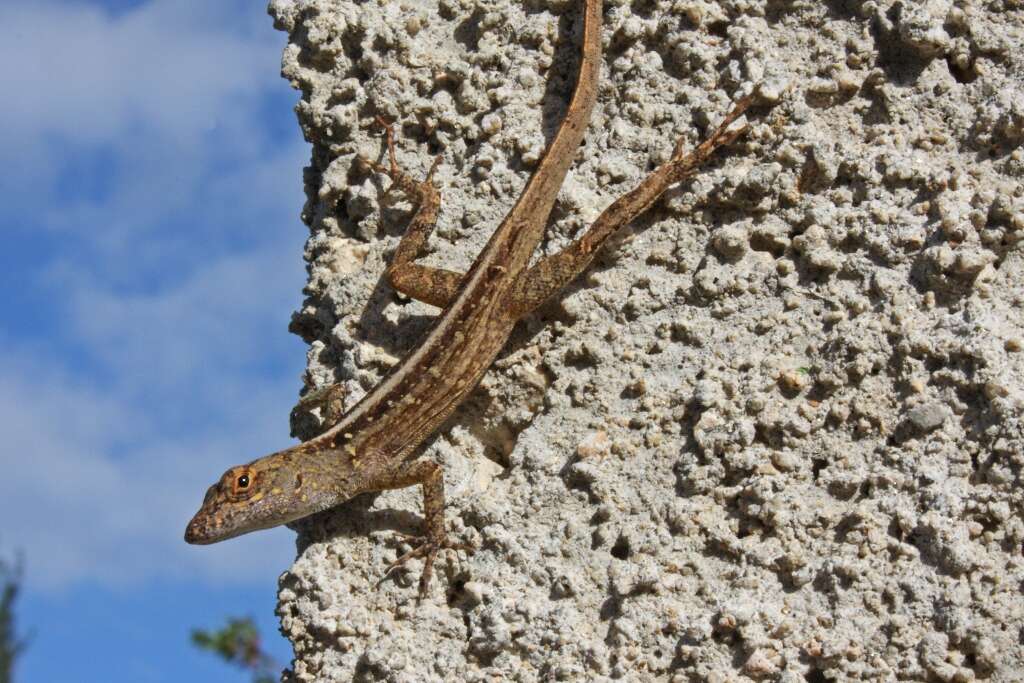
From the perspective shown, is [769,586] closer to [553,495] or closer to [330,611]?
[553,495]

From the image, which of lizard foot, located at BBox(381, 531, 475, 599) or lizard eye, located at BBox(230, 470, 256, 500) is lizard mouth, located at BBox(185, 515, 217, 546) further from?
lizard foot, located at BBox(381, 531, 475, 599)

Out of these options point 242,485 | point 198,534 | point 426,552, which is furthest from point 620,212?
point 198,534

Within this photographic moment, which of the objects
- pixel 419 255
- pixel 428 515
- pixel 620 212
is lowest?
pixel 428 515

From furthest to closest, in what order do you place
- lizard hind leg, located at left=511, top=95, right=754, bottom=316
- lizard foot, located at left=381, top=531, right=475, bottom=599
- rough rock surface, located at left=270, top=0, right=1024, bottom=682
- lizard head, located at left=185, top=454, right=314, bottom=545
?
lizard head, located at left=185, top=454, right=314, bottom=545 < lizard hind leg, located at left=511, top=95, right=754, bottom=316 < lizard foot, located at left=381, top=531, right=475, bottom=599 < rough rock surface, located at left=270, top=0, right=1024, bottom=682

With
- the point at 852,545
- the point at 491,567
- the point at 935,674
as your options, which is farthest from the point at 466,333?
the point at 935,674

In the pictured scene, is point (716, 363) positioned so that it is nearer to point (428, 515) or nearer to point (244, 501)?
point (428, 515)

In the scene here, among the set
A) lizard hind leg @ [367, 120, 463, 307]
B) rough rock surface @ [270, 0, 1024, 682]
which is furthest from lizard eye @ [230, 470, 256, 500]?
lizard hind leg @ [367, 120, 463, 307]

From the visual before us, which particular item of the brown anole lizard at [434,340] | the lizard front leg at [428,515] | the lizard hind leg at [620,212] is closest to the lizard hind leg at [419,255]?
the brown anole lizard at [434,340]
